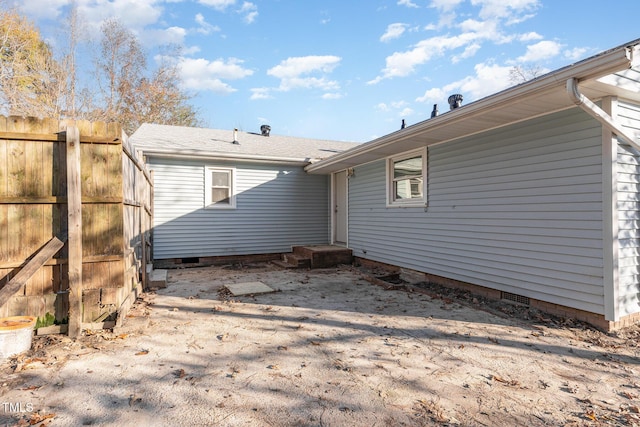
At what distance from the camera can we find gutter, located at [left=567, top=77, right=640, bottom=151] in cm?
329

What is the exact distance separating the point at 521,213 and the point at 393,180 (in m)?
3.07

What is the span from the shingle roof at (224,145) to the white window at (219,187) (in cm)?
53

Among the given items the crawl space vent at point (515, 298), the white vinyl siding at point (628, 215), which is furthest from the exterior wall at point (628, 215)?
the crawl space vent at point (515, 298)

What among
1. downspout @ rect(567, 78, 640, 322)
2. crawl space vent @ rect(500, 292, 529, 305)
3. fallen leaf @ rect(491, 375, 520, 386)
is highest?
downspout @ rect(567, 78, 640, 322)

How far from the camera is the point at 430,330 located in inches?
154

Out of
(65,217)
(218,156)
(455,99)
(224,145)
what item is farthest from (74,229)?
(455,99)

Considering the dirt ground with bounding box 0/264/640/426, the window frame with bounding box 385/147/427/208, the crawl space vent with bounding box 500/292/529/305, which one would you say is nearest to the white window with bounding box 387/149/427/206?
the window frame with bounding box 385/147/427/208

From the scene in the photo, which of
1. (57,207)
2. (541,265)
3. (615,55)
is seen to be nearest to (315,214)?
(541,265)

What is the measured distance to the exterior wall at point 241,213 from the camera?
27.6 ft

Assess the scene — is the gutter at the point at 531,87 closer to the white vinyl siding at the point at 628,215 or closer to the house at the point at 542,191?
the house at the point at 542,191

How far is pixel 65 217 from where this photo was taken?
3.53 m

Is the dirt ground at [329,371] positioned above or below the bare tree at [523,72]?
below

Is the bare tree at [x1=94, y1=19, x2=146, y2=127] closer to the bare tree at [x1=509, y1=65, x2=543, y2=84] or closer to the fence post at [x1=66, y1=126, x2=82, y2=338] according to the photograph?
the fence post at [x1=66, y1=126, x2=82, y2=338]

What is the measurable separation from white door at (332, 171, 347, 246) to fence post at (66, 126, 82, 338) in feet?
22.5
